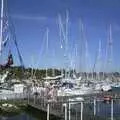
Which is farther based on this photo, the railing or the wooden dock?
the wooden dock

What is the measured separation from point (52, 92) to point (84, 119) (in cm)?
1501

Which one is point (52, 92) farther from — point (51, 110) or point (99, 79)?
point (99, 79)

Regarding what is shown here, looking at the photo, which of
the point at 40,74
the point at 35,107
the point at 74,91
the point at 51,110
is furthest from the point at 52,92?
the point at 40,74

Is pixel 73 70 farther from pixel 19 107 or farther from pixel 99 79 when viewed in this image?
pixel 19 107

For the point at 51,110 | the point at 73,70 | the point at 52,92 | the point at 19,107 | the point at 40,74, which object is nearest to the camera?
the point at 51,110

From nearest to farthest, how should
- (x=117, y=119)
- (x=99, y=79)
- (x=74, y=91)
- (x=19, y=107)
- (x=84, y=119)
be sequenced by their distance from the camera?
(x=84, y=119), (x=117, y=119), (x=19, y=107), (x=74, y=91), (x=99, y=79)

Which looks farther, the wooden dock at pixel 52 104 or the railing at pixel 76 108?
the wooden dock at pixel 52 104

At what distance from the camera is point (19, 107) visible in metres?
54.8

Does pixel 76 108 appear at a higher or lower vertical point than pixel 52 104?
lower

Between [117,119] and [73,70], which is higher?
[73,70]

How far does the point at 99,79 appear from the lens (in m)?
110

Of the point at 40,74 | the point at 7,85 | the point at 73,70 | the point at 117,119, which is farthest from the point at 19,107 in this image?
the point at 40,74

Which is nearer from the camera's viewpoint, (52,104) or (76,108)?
(76,108)

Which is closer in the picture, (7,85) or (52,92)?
(52,92)
